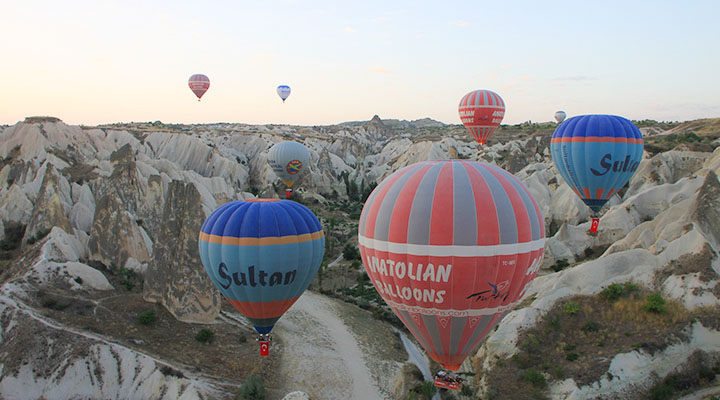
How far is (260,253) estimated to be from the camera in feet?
58.9

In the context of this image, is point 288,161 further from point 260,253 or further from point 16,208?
point 260,253

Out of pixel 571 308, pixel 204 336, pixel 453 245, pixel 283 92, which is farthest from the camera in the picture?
pixel 283 92

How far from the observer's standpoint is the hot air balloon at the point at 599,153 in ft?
77.5

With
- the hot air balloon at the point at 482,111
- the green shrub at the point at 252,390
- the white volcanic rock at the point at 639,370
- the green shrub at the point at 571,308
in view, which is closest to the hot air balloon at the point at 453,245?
the white volcanic rock at the point at 639,370

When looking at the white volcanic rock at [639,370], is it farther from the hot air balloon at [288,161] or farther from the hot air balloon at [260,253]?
the hot air balloon at [288,161]

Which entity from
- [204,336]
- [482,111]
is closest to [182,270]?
[204,336]

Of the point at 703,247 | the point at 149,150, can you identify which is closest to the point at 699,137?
the point at 703,247

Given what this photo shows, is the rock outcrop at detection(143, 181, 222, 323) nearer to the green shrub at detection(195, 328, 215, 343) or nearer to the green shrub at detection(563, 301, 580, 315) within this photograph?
the green shrub at detection(195, 328, 215, 343)

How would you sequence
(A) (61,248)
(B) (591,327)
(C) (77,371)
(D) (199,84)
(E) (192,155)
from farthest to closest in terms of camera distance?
(E) (192,155) < (D) (199,84) < (A) (61,248) < (B) (591,327) < (C) (77,371)

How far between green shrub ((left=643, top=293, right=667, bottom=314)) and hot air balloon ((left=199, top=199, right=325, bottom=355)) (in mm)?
13560

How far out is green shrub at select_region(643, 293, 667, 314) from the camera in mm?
19719

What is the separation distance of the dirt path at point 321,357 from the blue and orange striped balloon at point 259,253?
10.4 feet

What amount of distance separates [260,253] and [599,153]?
1658cm

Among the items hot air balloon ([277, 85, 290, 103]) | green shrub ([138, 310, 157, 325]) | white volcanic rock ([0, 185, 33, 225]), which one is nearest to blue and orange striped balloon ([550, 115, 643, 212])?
green shrub ([138, 310, 157, 325])
